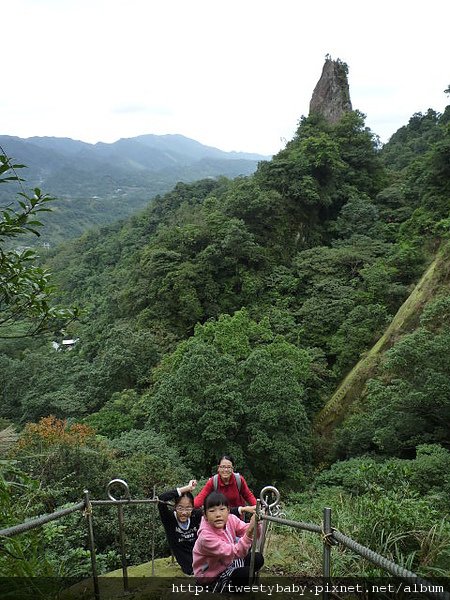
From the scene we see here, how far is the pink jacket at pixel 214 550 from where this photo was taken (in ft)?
8.39

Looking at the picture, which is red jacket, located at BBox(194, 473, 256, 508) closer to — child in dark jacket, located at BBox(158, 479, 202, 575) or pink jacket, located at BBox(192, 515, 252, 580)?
child in dark jacket, located at BBox(158, 479, 202, 575)

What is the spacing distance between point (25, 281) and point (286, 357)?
527 inches

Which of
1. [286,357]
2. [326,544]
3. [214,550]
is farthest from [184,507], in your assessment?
[286,357]

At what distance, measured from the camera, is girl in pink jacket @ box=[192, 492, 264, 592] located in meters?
2.56

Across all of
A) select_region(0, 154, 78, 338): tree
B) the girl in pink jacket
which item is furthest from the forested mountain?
select_region(0, 154, 78, 338): tree

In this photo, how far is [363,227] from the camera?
2584 centimetres

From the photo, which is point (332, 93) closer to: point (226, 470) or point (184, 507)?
point (226, 470)

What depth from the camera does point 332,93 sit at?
3719 centimetres

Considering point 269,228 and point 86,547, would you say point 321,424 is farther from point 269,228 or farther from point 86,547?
point 269,228

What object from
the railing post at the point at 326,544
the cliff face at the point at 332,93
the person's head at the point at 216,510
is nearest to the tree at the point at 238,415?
the person's head at the point at 216,510

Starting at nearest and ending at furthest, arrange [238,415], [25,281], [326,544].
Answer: [326,544], [25,281], [238,415]

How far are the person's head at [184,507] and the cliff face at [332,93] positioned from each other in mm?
37728

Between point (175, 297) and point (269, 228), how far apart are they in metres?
7.40

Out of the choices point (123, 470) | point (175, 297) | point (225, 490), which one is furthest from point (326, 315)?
point (225, 490)
